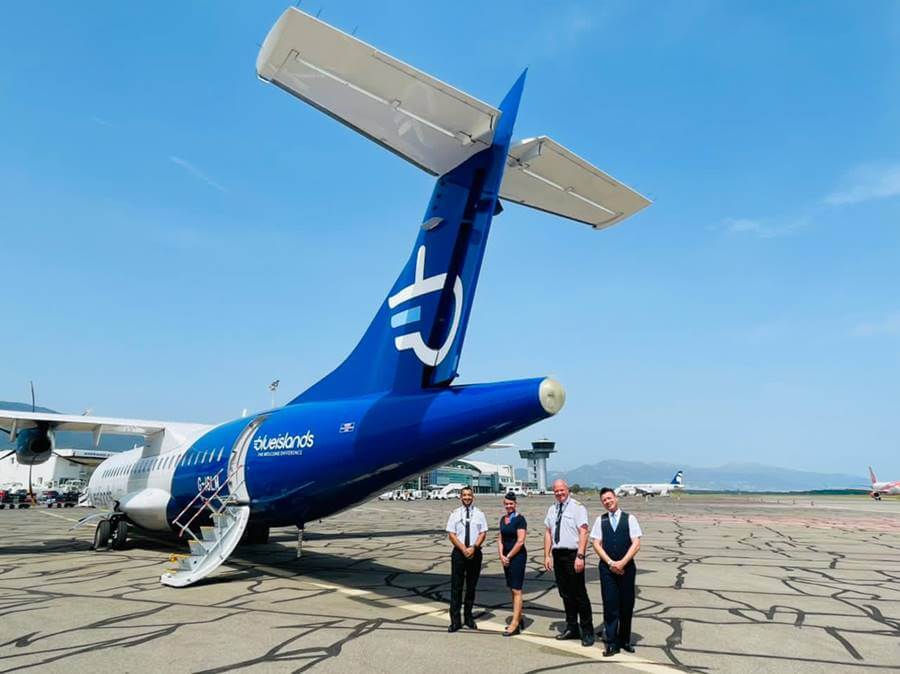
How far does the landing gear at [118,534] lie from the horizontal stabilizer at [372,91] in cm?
1265

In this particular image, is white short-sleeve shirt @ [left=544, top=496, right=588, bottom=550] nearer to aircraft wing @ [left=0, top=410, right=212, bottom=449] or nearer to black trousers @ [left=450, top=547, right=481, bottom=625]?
black trousers @ [left=450, top=547, right=481, bottom=625]

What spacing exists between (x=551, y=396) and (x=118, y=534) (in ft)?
43.9

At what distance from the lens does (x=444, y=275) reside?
8.07 m

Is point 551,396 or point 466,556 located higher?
point 551,396

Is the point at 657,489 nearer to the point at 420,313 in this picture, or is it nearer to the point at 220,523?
the point at 220,523

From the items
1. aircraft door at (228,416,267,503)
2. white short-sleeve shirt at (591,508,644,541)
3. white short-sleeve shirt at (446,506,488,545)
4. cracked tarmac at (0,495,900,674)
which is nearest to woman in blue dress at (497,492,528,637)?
white short-sleeve shirt at (446,506,488,545)

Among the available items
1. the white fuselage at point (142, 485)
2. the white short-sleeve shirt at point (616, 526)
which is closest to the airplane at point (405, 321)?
the white short-sleeve shirt at point (616, 526)

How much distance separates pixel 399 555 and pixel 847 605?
8581 millimetres

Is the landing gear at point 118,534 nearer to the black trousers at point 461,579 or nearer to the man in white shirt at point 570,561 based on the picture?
the black trousers at point 461,579

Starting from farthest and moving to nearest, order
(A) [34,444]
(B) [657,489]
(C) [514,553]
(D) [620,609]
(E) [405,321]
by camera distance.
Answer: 1. (B) [657,489]
2. (A) [34,444]
3. (E) [405,321]
4. (C) [514,553]
5. (D) [620,609]

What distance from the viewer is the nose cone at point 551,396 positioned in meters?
6.34

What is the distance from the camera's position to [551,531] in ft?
21.1

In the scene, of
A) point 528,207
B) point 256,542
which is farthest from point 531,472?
point 528,207

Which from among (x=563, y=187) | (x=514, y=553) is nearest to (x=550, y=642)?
(x=514, y=553)
